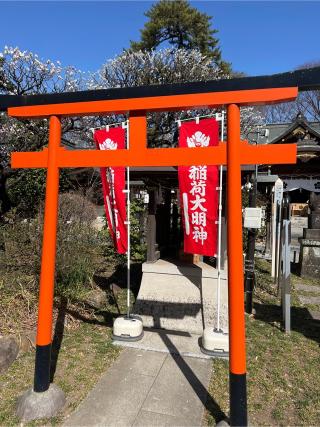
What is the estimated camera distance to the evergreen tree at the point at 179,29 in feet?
81.9

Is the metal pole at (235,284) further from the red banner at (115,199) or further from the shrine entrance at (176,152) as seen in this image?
the red banner at (115,199)

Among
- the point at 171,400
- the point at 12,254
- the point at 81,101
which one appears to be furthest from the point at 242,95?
the point at 12,254

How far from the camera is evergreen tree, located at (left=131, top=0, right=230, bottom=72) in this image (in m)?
25.0

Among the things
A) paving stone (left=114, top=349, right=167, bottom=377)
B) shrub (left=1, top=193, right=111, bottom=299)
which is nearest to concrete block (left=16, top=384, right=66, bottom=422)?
paving stone (left=114, top=349, right=167, bottom=377)

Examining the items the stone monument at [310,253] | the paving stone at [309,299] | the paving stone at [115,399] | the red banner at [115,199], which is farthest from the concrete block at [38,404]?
the stone monument at [310,253]

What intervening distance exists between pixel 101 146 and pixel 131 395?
356 cm

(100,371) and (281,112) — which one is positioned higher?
(281,112)

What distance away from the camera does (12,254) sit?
685cm

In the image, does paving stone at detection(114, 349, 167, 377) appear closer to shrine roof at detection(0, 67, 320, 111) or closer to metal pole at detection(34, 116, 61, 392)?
metal pole at detection(34, 116, 61, 392)

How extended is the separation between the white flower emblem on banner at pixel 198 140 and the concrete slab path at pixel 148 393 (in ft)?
10.4

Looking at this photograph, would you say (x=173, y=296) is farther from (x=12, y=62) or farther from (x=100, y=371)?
(x=12, y=62)

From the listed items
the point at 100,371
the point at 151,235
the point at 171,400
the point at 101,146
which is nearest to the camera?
the point at 171,400

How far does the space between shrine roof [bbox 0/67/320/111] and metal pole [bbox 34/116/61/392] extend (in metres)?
0.37

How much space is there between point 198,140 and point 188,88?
1471 mm
